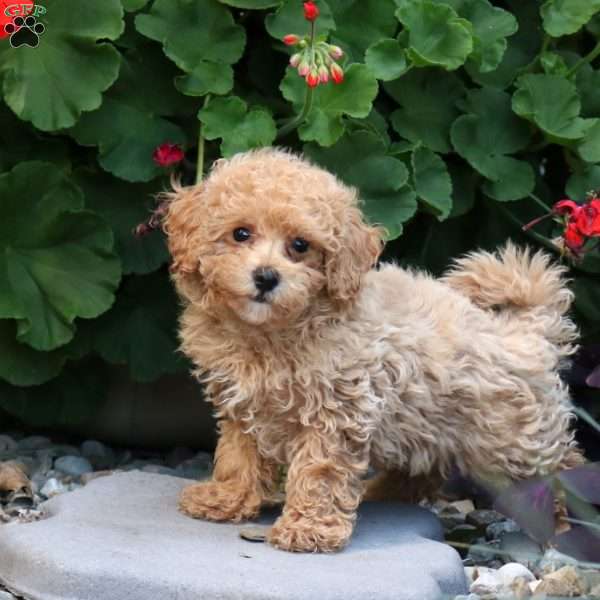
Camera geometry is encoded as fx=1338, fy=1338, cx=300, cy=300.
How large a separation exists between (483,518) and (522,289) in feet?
2.80

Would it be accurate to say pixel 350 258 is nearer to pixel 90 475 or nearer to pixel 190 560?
pixel 190 560

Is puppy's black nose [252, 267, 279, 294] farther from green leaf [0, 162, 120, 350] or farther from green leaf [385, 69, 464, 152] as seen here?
green leaf [385, 69, 464, 152]

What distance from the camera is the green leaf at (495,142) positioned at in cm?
448

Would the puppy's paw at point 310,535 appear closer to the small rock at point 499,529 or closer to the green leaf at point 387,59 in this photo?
the small rock at point 499,529

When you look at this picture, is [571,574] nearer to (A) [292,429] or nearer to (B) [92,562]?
(A) [292,429]

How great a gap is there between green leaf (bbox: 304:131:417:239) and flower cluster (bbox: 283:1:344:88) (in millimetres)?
448

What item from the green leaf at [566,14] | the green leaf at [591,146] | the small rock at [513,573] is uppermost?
the green leaf at [566,14]

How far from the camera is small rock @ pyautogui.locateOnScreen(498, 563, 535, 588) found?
3590 millimetres

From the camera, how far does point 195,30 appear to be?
4.26 metres

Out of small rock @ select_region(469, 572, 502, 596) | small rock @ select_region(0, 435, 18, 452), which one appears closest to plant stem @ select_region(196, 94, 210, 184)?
small rock @ select_region(0, 435, 18, 452)

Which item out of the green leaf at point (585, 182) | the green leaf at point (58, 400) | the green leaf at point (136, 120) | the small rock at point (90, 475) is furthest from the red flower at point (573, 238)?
the green leaf at point (58, 400)

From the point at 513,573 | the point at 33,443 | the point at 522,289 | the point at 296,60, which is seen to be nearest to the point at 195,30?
the point at 296,60

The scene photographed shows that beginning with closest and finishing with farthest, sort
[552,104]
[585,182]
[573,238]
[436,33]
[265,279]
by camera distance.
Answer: [265,279]
[573,238]
[436,33]
[552,104]
[585,182]

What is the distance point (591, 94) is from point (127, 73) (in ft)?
5.27
